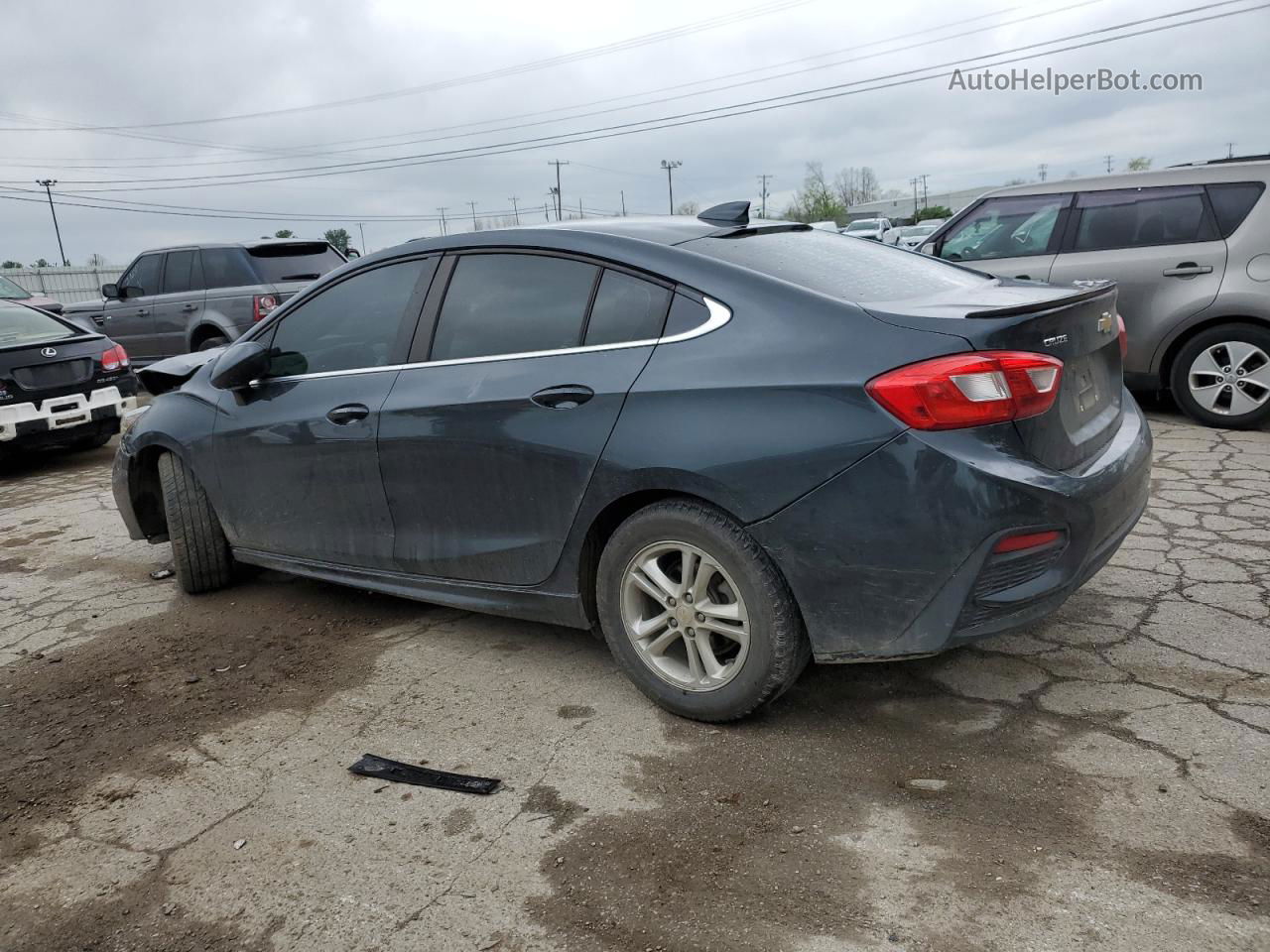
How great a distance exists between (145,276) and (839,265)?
11488 mm

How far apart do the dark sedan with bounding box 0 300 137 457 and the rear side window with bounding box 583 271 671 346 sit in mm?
6603

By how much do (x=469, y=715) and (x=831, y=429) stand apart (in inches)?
62.3

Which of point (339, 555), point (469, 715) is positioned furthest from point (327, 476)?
point (469, 715)

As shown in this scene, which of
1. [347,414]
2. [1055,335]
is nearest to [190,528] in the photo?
[347,414]

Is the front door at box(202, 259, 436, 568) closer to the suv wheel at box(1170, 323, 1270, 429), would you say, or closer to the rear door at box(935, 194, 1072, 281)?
the rear door at box(935, 194, 1072, 281)

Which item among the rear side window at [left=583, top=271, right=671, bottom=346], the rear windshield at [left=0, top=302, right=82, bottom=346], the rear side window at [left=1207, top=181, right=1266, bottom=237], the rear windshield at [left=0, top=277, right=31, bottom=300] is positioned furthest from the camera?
the rear windshield at [left=0, top=277, right=31, bottom=300]

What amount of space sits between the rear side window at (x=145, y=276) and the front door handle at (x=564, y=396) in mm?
10611

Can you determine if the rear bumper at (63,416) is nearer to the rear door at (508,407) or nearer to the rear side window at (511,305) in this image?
the rear door at (508,407)

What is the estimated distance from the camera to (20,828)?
2842 mm

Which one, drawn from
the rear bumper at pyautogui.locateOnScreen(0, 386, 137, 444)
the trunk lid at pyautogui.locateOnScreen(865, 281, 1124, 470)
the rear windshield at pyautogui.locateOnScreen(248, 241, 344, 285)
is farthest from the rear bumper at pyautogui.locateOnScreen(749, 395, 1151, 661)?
the rear windshield at pyautogui.locateOnScreen(248, 241, 344, 285)

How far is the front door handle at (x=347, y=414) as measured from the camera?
148 inches

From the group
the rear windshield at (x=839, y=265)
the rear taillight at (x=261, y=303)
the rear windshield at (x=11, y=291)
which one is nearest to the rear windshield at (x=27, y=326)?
the rear taillight at (x=261, y=303)

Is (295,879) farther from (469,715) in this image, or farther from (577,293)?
(577,293)

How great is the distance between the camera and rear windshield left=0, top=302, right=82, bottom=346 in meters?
8.30
